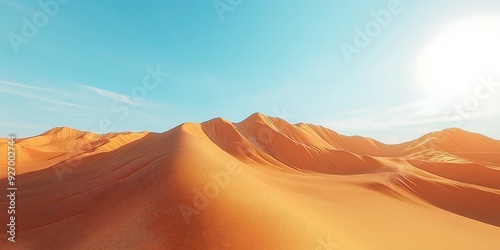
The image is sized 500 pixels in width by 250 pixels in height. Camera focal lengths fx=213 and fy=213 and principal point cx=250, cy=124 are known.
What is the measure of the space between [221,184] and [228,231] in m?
2.16

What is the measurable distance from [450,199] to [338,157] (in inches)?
497

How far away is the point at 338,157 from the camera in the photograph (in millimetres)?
27281

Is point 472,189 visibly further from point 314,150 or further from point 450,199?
point 314,150

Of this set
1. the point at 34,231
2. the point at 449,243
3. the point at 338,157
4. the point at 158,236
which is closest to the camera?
the point at 158,236

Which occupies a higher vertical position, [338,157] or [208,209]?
[208,209]

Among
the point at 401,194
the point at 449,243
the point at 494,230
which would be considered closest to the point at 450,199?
the point at 401,194

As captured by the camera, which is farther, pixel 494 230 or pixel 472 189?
pixel 472 189

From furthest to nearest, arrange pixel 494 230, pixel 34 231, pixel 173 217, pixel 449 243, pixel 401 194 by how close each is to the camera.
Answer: pixel 401 194, pixel 494 230, pixel 449 243, pixel 34 231, pixel 173 217

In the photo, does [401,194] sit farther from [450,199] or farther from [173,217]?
[173,217]

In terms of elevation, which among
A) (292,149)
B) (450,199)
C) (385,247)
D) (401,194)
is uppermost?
(292,149)

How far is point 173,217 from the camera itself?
5395 millimetres

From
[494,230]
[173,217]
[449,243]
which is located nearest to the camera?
[173,217]

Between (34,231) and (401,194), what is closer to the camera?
(34,231)

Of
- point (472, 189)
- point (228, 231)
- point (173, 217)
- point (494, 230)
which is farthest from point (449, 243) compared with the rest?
point (472, 189)
